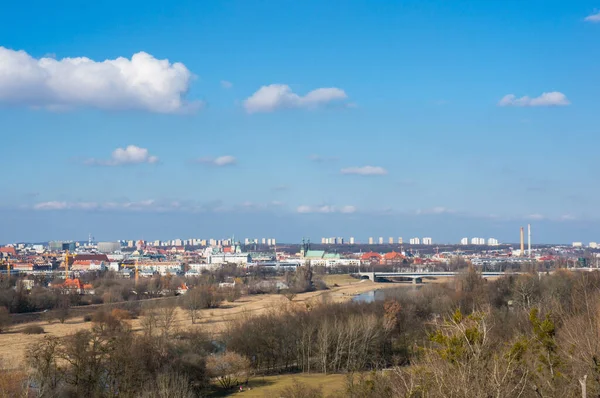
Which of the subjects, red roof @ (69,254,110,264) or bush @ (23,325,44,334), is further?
red roof @ (69,254,110,264)

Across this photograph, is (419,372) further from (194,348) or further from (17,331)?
(17,331)

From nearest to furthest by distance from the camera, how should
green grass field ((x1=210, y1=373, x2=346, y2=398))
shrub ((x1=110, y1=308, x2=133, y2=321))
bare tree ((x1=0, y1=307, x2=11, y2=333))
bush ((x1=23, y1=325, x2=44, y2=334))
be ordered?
1. green grass field ((x1=210, y1=373, x2=346, y2=398))
2. bush ((x1=23, y1=325, x2=44, y2=334))
3. bare tree ((x1=0, y1=307, x2=11, y2=333))
4. shrub ((x1=110, y1=308, x2=133, y2=321))

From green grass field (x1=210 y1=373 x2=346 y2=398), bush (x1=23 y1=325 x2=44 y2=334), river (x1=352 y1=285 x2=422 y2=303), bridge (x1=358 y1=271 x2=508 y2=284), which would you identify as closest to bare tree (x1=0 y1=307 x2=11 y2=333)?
bush (x1=23 y1=325 x2=44 y2=334)

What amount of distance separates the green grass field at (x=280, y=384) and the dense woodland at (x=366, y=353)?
84 cm

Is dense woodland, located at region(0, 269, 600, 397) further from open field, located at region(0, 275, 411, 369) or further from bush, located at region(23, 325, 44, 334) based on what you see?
bush, located at region(23, 325, 44, 334)

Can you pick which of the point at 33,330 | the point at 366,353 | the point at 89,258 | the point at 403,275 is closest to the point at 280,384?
the point at 366,353

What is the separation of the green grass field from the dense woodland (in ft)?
2.76

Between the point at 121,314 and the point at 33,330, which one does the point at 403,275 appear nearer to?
the point at 121,314

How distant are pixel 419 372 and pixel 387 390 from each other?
5.07 meters

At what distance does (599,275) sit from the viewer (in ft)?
189

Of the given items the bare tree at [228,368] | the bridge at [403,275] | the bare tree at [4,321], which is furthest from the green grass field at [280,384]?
the bridge at [403,275]

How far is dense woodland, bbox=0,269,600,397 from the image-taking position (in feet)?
39.9

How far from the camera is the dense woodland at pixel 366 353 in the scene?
39.9 feet

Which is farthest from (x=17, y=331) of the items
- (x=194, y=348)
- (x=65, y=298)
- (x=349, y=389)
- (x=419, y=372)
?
(x=419, y=372)
